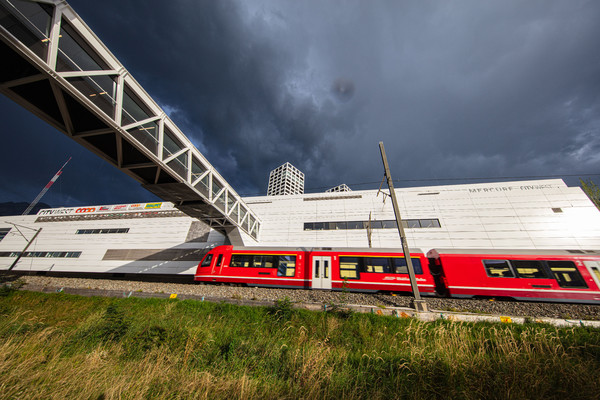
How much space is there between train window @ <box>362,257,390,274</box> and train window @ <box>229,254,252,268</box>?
25.5 ft

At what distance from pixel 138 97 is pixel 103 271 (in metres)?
27.6

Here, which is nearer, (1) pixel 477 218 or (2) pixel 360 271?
(2) pixel 360 271

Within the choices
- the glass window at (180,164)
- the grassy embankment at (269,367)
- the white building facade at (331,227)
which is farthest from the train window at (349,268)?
the glass window at (180,164)

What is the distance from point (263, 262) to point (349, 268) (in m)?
5.78

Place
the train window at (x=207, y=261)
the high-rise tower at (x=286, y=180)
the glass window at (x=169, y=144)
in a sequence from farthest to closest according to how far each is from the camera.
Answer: the high-rise tower at (x=286, y=180)
the train window at (x=207, y=261)
the glass window at (x=169, y=144)

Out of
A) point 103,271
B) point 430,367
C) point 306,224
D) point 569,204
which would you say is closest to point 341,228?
point 306,224

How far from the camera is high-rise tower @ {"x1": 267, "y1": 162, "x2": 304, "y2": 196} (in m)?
97.8

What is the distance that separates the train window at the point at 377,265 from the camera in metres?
11.7

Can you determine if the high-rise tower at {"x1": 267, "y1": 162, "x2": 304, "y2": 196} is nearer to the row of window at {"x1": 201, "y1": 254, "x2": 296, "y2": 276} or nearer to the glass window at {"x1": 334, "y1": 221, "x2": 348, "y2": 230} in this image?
the glass window at {"x1": 334, "y1": 221, "x2": 348, "y2": 230}

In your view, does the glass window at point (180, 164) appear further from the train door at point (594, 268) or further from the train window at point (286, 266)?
the train door at point (594, 268)

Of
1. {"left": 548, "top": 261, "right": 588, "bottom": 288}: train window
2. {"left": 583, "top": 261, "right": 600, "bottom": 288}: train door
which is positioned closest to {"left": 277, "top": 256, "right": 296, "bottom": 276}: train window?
{"left": 548, "top": 261, "right": 588, "bottom": 288}: train window

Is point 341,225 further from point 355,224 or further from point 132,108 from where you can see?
point 132,108

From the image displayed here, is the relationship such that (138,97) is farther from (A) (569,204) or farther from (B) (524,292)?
(A) (569,204)

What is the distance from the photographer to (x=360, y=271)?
11.9 m
